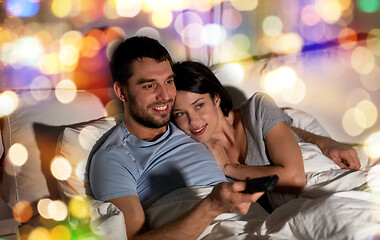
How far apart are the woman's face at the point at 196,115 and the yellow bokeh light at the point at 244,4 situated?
829mm

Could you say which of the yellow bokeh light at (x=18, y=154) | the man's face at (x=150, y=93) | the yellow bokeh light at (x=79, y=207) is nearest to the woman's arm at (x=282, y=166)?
the man's face at (x=150, y=93)

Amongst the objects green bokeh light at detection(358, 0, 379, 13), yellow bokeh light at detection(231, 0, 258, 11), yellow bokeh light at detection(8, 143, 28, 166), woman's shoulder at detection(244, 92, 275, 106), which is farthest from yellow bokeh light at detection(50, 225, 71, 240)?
green bokeh light at detection(358, 0, 379, 13)

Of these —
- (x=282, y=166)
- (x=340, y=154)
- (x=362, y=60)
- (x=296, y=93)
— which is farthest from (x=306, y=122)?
(x=282, y=166)

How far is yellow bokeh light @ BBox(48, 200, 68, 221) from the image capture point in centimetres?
135

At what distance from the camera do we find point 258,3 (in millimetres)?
2213

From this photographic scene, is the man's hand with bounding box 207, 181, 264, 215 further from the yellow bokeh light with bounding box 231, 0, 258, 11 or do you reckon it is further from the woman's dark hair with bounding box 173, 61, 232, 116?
the yellow bokeh light with bounding box 231, 0, 258, 11

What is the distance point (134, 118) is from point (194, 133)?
9.4 inches

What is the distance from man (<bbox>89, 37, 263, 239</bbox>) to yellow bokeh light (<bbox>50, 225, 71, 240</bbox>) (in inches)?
5.8

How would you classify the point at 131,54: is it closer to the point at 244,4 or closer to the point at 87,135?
the point at 87,135

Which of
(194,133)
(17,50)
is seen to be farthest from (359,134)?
(17,50)

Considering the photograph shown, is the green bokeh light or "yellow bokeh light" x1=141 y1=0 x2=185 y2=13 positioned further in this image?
the green bokeh light

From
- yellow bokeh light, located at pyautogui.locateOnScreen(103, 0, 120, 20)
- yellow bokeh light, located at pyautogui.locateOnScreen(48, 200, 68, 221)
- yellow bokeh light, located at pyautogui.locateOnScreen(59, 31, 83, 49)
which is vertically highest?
yellow bokeh light, located at pyautogui.locateOnScreen(103, 0, 120, 20)

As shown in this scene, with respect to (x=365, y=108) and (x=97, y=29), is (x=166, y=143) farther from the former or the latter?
(x=365, y=108)

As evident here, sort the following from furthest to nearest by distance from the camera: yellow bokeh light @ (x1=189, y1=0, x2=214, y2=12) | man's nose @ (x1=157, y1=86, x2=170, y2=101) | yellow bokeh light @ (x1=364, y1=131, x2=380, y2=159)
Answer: yellow bokeh light @ (x1=189, y1=0, x2=214, y2=12)
yellow bokeh light @ (x1=364, y1=131, x2=380, y2=159)
man's nose @ (x1=157, y1=86, x2=170, y2=101)
